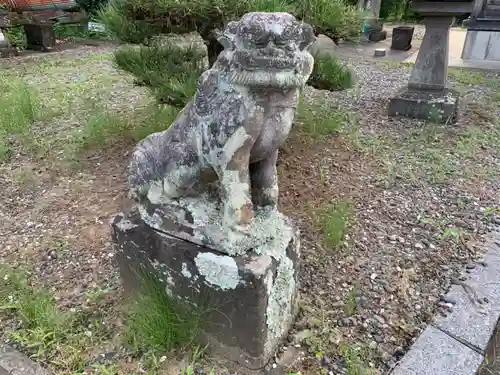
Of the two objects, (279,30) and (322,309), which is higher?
(279,30)

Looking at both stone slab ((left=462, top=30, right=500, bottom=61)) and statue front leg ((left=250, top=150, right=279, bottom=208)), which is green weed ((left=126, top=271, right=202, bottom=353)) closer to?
statue front leg ((left=250, top=150, right=279, bottom=208))

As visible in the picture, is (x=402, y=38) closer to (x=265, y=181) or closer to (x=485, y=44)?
(x=485, y=44)

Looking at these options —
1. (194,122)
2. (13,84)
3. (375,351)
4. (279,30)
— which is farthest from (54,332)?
(13,84)

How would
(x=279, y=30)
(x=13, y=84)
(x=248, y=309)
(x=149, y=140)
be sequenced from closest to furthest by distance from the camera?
(x=279, y=30)
(x=248, y=309)
(x=149, y=140)
(x=13, y=84)

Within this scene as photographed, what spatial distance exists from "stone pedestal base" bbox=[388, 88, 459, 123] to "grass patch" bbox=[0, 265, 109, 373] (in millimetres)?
3090

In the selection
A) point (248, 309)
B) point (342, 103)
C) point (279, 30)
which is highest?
point (279, 30)

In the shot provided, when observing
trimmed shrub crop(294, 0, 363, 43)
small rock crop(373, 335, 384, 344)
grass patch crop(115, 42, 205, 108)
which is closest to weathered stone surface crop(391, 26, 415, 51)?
trimmed shrub crop(294, 0, 363, 43)

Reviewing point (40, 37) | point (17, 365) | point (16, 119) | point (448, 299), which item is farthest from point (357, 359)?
point (40, 37)

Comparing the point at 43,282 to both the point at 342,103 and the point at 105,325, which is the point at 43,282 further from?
the point at 342,103

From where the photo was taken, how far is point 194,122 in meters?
1.26

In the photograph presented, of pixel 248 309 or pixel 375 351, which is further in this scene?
pixel 375 351

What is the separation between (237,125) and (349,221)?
1260mm

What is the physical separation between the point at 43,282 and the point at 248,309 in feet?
3.32

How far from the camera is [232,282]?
135cm
